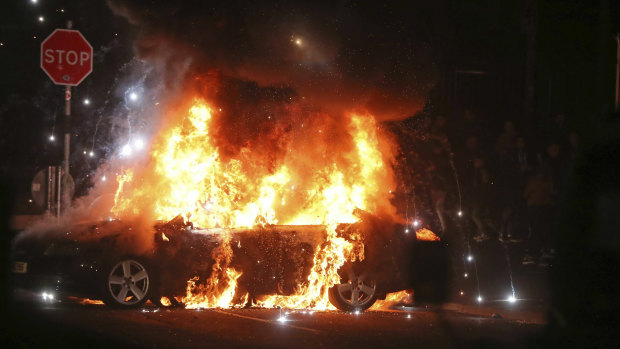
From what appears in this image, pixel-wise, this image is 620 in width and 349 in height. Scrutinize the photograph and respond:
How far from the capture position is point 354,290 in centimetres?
1114

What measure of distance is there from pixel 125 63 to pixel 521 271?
10631mm

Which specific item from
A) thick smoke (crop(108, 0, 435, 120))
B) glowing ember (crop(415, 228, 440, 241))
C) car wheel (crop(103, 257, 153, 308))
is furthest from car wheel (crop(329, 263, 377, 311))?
thick smoke (crop(108, 0, 435, 120))

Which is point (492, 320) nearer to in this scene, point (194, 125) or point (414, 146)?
point (194, 125)

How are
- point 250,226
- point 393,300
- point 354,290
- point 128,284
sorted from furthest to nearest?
point 393,300, point 250,226, point 354,290, point 128,284

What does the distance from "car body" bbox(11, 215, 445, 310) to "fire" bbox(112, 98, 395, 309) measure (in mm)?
550

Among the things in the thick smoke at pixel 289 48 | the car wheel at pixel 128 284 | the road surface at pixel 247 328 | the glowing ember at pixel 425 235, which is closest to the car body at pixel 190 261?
the car wheel at pixel 128 284

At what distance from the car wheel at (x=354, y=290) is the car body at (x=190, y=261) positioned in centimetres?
1

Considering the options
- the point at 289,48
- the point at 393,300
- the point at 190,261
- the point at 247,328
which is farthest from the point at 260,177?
the point at 247,328

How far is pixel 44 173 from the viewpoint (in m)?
16.5

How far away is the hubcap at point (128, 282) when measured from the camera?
1051 centimetres

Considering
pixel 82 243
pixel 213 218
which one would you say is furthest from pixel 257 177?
pixel 82 243

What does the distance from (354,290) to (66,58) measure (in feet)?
28.5

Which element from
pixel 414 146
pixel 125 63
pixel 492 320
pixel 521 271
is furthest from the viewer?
pixel 125 63

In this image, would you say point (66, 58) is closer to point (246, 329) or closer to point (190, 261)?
point (190, 261)
